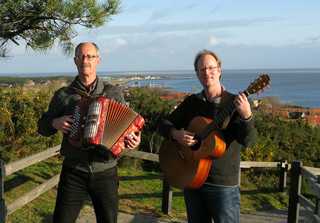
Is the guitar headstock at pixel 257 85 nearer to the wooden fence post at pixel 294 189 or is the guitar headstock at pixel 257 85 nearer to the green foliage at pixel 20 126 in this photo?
the wooden fence post at pixel 294 189

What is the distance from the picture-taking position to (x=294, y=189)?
23.9 ft

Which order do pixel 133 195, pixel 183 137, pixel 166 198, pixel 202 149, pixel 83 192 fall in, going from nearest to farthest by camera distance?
1. pixel 202 149
2. pixel 183 137
3. pixel 83 192
4. pixel 166 198
5. pixel 133 195

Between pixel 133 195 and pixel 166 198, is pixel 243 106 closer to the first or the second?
pixel 166 198

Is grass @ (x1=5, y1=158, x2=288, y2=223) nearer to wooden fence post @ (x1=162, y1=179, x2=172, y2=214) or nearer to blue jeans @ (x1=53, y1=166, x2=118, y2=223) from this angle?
wooden fence post @ (x1=162, y1=179, x2=172, y2=214)

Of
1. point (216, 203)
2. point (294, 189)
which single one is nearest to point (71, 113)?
point (216, 203)

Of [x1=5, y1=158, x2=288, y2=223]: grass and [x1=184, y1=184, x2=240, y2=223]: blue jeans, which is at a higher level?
[x1=184, y1=184, x2=240, y2=223]: blue jeans

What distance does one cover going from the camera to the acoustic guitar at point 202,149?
3947 mm

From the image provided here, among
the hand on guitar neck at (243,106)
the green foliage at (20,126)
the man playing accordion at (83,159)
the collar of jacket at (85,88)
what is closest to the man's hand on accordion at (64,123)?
the man playing accordion at (83,159)

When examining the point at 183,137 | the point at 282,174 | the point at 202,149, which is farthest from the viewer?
the point at 282,174

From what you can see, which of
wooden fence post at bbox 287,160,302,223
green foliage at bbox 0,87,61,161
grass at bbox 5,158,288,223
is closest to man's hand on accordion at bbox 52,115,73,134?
grass at bbox 5,158,288,223

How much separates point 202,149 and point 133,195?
5221mm

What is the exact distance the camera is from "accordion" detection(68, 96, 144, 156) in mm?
4105

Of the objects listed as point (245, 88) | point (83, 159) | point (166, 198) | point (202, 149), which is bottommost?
point (166, 198)

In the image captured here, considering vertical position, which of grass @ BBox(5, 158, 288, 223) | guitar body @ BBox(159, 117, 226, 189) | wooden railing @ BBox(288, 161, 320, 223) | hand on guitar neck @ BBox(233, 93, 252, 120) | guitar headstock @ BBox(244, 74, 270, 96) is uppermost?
guitar headstock @ BBox(244, 74, 270, 96)
